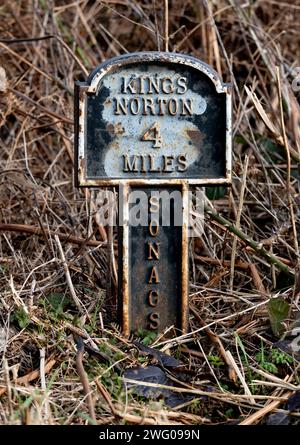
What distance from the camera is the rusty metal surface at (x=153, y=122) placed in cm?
260

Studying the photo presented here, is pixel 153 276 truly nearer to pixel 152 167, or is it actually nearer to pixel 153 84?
pixel 152 167

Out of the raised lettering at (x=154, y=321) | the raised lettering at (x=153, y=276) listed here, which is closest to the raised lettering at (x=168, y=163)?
the raised lettering at (x=153, y=276)

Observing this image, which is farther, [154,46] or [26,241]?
[154,46]

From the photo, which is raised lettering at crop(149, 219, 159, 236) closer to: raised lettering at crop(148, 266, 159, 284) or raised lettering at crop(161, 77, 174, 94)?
raised lettering at crop(148, 266, 159, 284)

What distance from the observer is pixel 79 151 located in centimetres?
258

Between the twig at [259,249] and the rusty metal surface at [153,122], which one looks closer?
the rusty metal surface at [153,122]

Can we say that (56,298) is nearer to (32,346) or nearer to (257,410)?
(32,346)

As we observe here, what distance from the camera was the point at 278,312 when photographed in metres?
2.63

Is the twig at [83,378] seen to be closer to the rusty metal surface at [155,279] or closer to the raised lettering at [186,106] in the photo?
the rusty metal surface at [155,279]

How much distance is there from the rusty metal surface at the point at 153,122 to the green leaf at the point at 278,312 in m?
0.46

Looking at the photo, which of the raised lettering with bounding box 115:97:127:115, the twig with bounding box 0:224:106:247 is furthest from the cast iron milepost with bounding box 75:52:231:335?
the twig with bounding box 0:224:106:247
